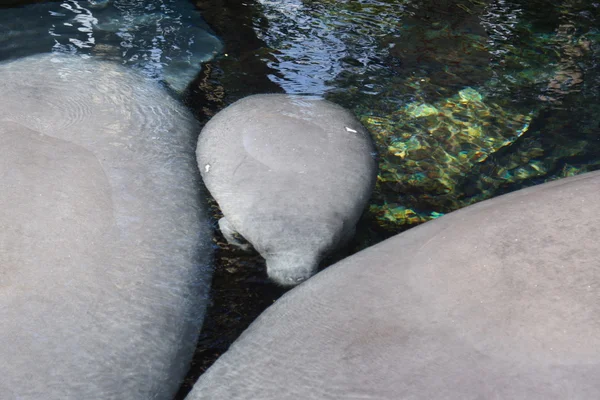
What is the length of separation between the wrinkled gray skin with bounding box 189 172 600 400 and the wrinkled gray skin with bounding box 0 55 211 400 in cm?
24

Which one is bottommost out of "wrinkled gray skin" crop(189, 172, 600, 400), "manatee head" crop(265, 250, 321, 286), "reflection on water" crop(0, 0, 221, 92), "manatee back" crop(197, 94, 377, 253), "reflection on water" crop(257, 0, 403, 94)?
"reflection on water" crop(0, 0, 221, 92)

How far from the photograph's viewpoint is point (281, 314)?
186 centimetres

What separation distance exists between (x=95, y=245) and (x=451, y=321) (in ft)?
3.53

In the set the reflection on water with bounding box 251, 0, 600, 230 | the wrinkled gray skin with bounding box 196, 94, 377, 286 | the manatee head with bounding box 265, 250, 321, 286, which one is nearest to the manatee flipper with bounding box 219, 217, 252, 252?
the wrinkled gray skin with bounding box 196, 94, 377, 286

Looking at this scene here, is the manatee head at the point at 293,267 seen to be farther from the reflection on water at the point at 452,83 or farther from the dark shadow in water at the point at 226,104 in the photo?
the reflection on water at the point at 452,83

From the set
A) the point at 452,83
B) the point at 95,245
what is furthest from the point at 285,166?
the point at 452,83

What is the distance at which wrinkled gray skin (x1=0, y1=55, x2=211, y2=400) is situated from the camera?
5.54ft

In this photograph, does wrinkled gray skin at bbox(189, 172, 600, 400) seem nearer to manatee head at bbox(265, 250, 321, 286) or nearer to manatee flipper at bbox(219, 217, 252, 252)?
manatee head at bbox(265, 250, 321, 286)

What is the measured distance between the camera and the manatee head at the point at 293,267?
2084 mm

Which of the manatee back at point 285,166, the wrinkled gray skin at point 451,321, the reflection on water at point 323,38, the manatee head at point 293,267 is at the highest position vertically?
the wrinkled gray skin at point 451,321

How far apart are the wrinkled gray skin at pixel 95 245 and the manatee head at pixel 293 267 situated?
23cm

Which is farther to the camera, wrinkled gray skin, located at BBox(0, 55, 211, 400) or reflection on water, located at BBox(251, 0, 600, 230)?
reflection on water, located at BBox(251, 0, 600, 230)

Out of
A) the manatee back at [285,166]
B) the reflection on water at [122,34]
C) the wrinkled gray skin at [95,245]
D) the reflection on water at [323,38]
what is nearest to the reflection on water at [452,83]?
the reflection on water at [323,38]

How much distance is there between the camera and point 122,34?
146 inches
